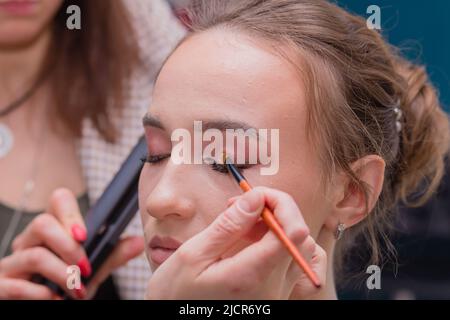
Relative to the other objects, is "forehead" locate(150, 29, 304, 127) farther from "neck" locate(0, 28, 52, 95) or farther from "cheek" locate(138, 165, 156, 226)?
"neck" locate(0, 28, 52, 95)

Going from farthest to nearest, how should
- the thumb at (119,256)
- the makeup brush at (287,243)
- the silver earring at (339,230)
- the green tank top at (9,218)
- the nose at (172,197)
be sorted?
the green tank top at (9,218) → the thumb at (119,256) → the silver earring at (339,230) → the nose at (172,197) → the makeup brush at (287,243)

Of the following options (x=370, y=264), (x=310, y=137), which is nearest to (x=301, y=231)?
(x=310, y=137)

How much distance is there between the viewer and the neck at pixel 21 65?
3.79 feet

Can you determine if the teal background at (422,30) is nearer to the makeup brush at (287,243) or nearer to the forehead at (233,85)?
the forehead at (233,85)

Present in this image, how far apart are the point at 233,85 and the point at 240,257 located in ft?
0.66

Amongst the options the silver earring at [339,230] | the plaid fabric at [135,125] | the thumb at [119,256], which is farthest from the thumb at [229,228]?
the plaid fabric at [135,125]

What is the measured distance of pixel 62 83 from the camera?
46.4 inches

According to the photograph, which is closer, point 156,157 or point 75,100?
point 156,157

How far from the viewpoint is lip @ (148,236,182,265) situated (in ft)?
2.53

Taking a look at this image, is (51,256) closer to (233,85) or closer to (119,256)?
(119,256)

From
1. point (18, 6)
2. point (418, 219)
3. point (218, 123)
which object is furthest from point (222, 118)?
point (418, 219)

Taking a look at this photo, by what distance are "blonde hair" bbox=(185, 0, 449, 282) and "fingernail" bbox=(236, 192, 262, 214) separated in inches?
7.0

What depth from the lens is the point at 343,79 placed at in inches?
33.3

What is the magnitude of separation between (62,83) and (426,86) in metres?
0.52
